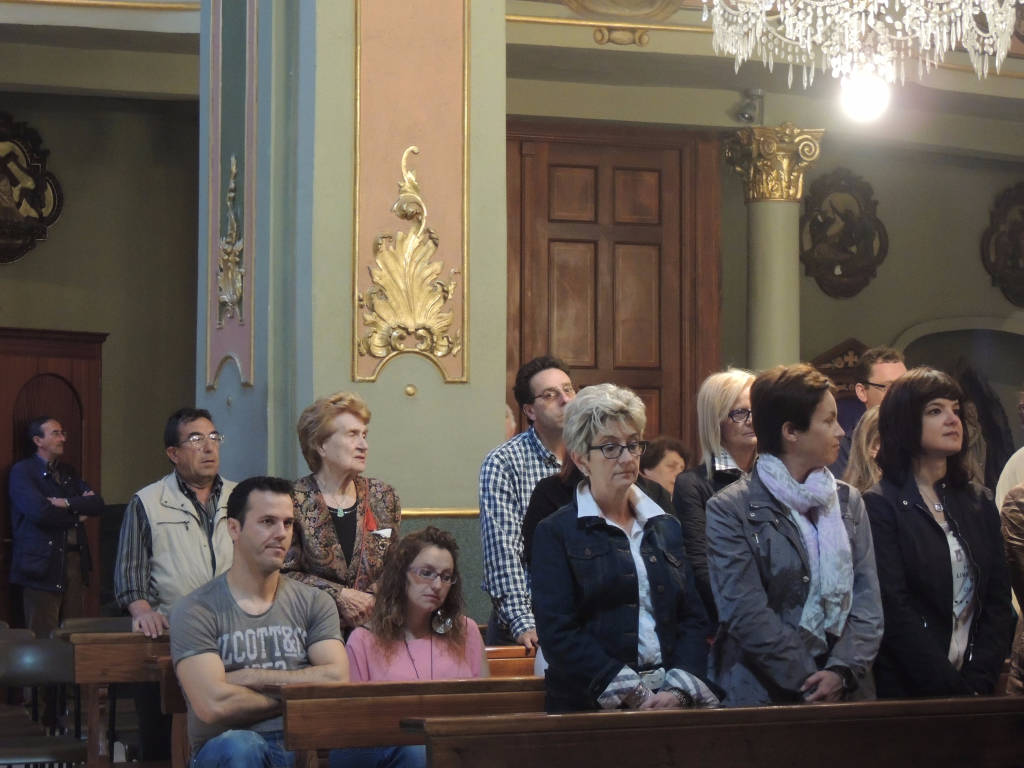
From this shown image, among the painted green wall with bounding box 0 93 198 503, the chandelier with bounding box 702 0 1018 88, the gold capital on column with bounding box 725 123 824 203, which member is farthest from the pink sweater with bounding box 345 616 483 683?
the painted green wall with bounding box 0 93 198 503

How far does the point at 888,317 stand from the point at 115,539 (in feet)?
23.2

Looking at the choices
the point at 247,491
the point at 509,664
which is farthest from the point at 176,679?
the point at 509,664

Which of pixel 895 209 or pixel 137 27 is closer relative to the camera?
pixel 137 27

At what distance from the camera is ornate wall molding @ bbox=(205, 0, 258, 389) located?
24.7ft

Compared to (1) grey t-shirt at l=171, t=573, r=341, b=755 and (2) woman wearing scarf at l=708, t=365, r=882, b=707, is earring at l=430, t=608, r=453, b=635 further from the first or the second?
(2) woman wearing scarf at l=708, t=365, r=882, b=707

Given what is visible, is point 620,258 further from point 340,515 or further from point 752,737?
point 752,737

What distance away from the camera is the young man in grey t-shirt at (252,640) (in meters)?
4.87

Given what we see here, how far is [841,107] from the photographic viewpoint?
12836 millimetres

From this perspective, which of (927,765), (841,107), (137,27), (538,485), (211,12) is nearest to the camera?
(927,765)

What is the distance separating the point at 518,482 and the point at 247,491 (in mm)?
972

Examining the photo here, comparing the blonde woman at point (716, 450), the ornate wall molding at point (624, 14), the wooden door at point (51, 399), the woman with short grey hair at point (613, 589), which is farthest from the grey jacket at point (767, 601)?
the wooden door at point (51, 399)

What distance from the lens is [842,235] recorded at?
14.5m

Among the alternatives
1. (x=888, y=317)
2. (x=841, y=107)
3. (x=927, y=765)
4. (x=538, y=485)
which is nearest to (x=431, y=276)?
(x=538, y=485)

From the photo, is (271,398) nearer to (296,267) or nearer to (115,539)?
(296,267)
